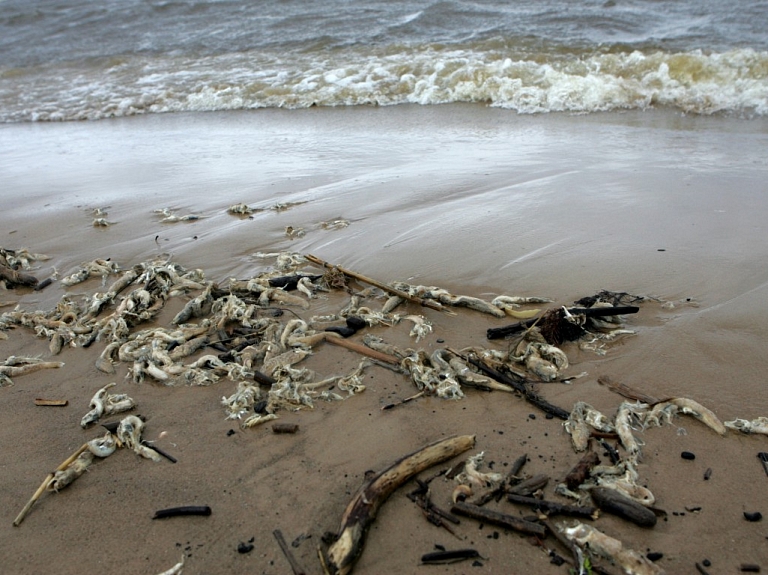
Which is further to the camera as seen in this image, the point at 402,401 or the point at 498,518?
the point at 402,401

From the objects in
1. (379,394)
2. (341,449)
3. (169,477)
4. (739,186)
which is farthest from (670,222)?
(169,477)

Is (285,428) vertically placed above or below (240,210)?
below

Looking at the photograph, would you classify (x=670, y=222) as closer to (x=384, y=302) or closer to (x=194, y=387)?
(x=384, y=302)

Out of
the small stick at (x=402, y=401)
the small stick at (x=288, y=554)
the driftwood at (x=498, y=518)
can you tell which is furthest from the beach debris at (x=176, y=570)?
the small stick at (x=402, y=401)

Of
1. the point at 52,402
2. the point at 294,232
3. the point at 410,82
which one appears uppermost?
the point at 410,82

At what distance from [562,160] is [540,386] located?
4.67 metres

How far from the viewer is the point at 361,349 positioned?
3.44 meters

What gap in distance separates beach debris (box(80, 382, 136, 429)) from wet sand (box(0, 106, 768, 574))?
8cm

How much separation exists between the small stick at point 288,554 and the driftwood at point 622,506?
1.17 metres

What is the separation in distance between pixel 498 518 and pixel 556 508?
0.24m

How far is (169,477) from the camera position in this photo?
257 cm

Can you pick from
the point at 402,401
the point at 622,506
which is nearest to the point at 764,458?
the point at 622,506

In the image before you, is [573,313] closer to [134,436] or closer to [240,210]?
[134,436]

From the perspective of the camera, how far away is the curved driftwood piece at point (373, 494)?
2.05m
